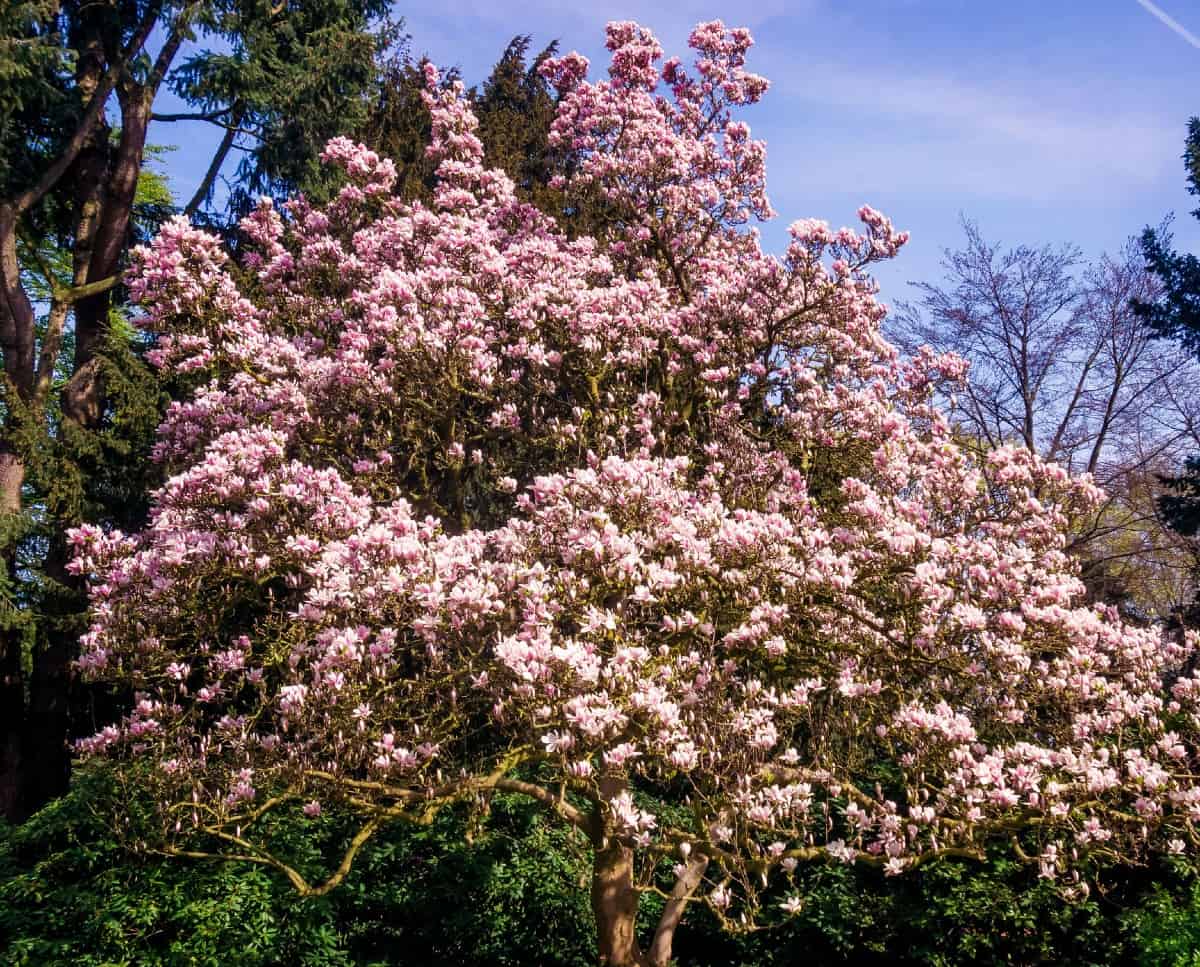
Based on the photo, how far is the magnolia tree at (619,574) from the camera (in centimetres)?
704

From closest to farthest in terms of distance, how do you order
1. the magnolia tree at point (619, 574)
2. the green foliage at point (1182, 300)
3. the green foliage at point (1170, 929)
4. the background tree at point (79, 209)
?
the magnolia tree at point (619, 574)
the green foliage at point (1170, 929)
the background tree at point (79, 209)
the green foliage at point (1182, 300)

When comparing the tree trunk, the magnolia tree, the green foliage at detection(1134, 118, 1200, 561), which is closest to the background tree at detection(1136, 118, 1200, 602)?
the green foliage at detection(1134, 118, 1200, 561)

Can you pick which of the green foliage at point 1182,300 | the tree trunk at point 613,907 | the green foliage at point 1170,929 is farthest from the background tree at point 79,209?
the green foliage at point 1182,300

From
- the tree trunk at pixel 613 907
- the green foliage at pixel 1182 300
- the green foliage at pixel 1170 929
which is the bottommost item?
the green foliage at pixel 1170 929

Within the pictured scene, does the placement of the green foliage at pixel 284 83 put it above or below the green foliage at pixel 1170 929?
above

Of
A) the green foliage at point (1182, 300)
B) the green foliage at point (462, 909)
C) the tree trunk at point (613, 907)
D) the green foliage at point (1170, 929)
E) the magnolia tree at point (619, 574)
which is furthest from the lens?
the green foliage at point (1182, 300)

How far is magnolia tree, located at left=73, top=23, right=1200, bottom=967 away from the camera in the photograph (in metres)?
7.04

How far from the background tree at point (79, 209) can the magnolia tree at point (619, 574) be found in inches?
144

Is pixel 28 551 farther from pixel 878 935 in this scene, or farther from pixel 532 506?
pixel 878 935

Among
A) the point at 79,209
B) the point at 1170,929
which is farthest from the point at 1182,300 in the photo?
the point at 79,209

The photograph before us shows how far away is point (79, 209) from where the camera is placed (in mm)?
16375

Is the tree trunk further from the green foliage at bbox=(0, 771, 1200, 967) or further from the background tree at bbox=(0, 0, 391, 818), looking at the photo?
the background tree at bbox=(0, 0, 391, 818)

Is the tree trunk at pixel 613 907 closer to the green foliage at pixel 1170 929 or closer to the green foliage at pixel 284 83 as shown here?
the green foliage at pixel 1170 929

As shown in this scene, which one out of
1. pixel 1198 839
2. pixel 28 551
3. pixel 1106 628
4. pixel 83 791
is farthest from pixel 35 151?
pixel 1198 839
